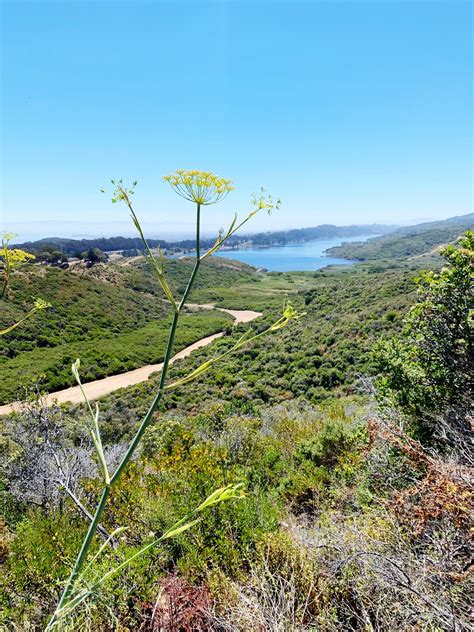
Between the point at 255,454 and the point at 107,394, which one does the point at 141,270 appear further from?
the point at 255,454

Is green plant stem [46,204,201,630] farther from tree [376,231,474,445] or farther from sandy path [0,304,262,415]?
sandy path [0,304,262,415]

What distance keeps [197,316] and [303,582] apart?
6068 cm

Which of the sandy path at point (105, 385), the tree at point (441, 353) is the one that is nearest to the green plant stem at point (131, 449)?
the tree at point (441, 353)

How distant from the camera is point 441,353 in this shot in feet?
17.3

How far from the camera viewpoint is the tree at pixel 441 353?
16.6 ft

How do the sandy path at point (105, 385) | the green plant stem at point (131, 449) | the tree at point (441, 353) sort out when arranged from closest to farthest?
1. the green plant stem at point (131, 449)
2. the tree at point (441, 353)
3. the sandy path at point (105, 385)

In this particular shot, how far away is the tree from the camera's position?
507cm

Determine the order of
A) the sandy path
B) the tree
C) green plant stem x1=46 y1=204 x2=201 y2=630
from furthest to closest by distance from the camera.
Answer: the sandy path → the tree → green plant stem x1=46 y1=204 x2=201 y2=630

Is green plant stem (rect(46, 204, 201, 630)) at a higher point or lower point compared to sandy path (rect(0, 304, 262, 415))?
higher

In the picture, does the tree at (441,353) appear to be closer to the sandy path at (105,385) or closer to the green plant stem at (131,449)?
the green plant stem at (131,449)

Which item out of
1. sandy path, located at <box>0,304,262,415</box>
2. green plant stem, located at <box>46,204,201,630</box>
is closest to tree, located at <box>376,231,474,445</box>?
green plant stem, located at <box>46,204,201,630</box>

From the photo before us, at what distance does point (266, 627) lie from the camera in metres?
2.59

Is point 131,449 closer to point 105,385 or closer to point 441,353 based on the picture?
point 441,353

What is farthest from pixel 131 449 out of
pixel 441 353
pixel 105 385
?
pixel 105 385
